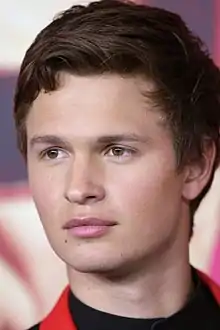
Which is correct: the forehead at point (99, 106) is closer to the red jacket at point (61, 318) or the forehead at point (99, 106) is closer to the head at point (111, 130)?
the head at point (111, 130)

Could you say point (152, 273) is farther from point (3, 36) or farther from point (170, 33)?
point (3, 36)

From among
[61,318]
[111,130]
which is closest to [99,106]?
[111,130]

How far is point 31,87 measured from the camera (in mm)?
1082

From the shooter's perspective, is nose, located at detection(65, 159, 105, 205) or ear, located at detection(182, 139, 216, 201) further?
ear, located at detection(182, 139, 216, 201)

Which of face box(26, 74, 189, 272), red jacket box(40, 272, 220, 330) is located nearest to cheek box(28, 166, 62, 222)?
face box(26, 74, 189, 272)

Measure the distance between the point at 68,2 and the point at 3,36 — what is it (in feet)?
0.36

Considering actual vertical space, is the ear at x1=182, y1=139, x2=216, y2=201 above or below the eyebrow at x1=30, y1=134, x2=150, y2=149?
below

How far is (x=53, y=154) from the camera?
105 centimetres

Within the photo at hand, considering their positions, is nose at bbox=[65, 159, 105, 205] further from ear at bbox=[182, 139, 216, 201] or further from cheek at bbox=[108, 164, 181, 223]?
ear at bbox=[182, 139, 216, 201]

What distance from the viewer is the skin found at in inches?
40.3

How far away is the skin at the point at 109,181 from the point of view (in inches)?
40.3

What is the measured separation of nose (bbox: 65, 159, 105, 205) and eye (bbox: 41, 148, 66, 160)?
0.08 ft

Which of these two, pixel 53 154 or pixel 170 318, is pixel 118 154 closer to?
pixel 53 154

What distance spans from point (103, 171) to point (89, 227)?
6cm
